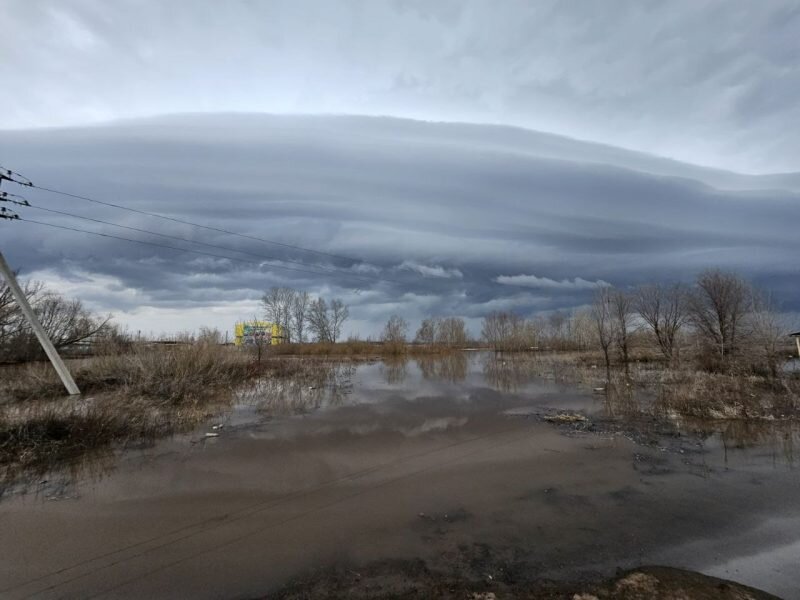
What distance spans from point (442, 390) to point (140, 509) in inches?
591

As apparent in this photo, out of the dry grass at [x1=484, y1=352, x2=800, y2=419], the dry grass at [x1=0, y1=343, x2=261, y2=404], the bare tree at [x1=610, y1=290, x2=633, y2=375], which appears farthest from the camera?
the bare tree at [x1=610, y1=290, x2=633, y2=375]

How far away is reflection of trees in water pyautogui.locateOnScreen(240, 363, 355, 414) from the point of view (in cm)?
1580

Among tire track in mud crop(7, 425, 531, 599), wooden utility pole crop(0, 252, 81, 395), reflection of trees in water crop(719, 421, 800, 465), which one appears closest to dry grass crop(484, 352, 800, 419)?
reflection of trees in water crop(719, 421, 800, 465)

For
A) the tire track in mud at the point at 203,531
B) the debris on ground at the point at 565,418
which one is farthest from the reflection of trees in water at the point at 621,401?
the tire track in mud at the point at 203,531

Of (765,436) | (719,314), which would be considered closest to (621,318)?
(719,314)

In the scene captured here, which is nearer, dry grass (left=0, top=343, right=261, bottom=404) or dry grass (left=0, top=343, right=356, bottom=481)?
dry grass (left=0, top=343, right=356, bottom=481)

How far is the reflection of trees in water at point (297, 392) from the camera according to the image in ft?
51.8

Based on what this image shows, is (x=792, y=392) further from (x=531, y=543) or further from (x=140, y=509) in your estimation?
(x=140, y=509)

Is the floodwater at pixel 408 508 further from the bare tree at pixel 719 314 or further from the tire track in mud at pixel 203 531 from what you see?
the bare tree at pixel 719 314

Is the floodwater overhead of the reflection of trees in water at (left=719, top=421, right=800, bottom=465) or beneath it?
overhead

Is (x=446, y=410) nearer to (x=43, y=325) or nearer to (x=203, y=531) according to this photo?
(x=203, y=531)

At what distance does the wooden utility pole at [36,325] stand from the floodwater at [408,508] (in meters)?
7.88

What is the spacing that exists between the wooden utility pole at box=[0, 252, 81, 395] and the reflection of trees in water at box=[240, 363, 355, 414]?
20.8 ft

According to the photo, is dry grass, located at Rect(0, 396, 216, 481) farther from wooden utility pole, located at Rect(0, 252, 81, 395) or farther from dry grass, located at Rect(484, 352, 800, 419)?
dry grass, located at Rect(484, 352, 800, 419)
